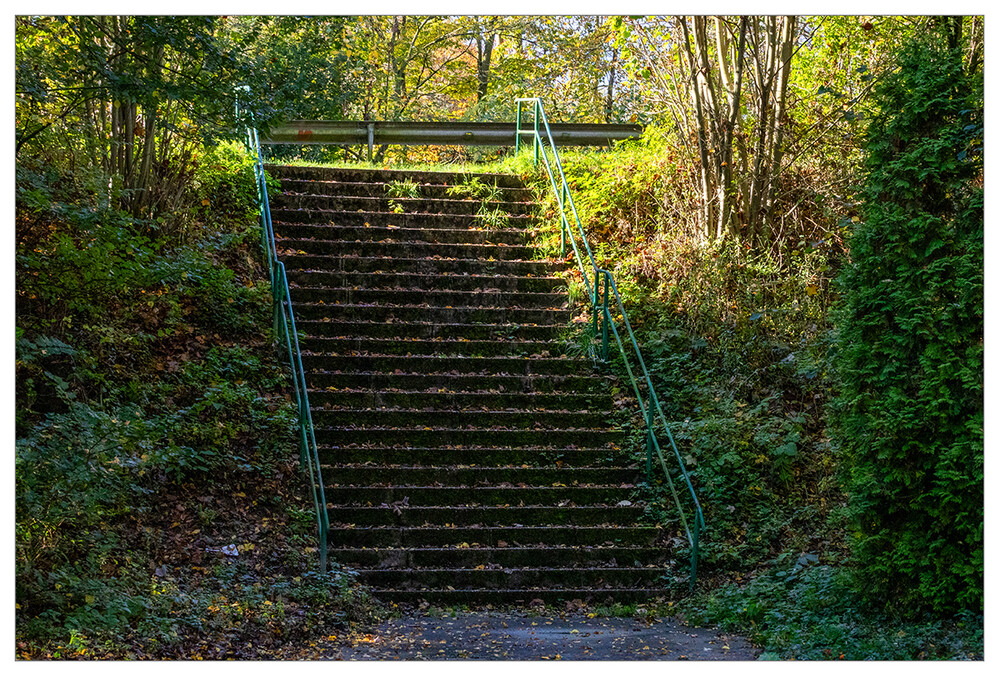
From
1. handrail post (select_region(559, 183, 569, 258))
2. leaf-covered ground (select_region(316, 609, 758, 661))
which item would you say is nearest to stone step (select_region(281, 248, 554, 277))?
handrail post (select_region(559, 183, 569, 258))

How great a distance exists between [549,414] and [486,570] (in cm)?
208

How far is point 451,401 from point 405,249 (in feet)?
8.66

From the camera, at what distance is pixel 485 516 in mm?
7535

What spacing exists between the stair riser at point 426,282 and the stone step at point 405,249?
0.45 m

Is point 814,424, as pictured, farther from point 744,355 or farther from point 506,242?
point 506,242

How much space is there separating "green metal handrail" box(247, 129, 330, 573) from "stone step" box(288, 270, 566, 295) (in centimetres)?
36

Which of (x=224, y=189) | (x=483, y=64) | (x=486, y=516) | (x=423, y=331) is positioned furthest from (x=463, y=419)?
(x=483, y=64)

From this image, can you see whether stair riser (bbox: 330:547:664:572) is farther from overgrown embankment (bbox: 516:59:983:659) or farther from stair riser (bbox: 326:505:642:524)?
overgrown embankment (bbox: 516:59:983:659)

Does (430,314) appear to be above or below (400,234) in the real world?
below

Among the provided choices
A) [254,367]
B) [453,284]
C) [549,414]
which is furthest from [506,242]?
[254,367]

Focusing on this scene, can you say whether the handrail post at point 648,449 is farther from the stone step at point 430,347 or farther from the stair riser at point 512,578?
the stone step at point 430,347

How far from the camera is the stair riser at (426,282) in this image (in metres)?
9.94

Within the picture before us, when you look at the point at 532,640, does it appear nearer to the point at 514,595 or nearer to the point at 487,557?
the point at 514,595

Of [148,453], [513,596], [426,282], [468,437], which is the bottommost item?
[513,596]
